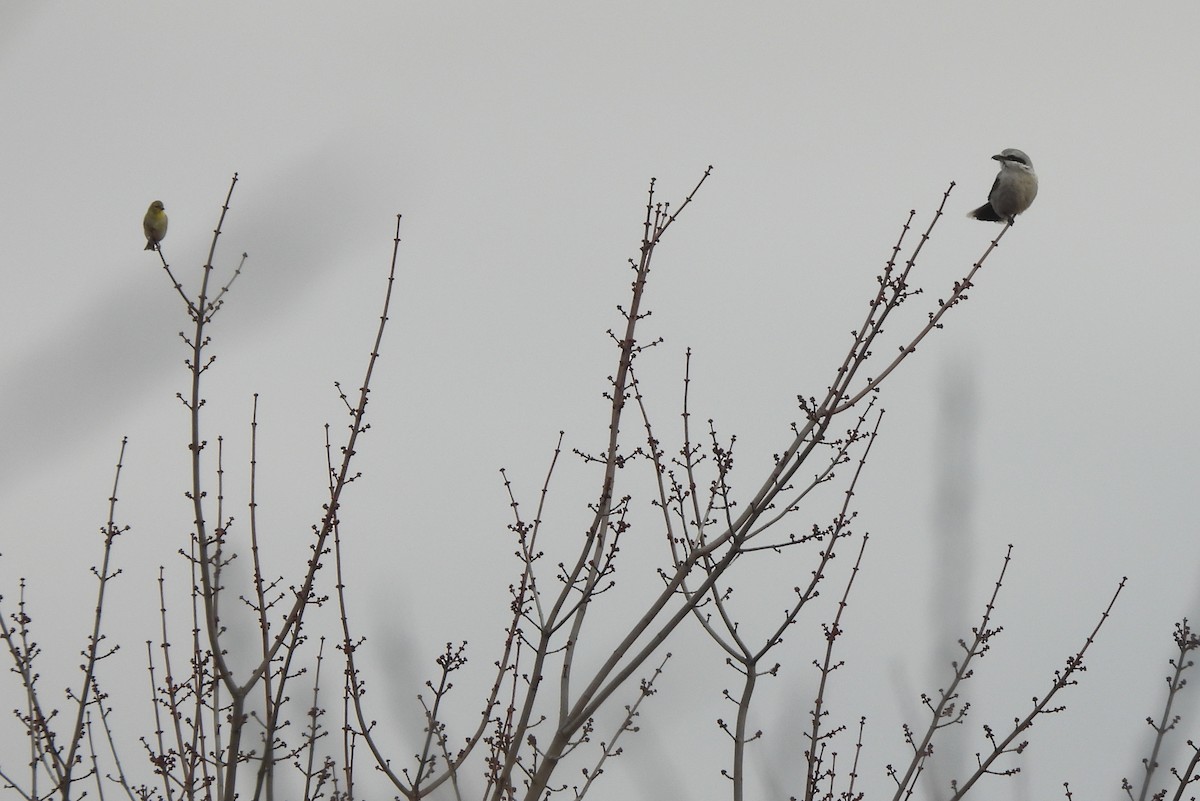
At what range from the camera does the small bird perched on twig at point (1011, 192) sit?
812 centimetres

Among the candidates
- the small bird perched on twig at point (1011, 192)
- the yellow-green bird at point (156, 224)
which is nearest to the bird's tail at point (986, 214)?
the small bird perched on twig at point (1011, 192)

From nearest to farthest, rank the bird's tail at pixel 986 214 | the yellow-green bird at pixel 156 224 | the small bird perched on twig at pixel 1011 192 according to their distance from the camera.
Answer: the yellow-green bird at pixel 156 224, the small bird perched on twig at pixel 1011 192, the bird's tail at pixel 986 214

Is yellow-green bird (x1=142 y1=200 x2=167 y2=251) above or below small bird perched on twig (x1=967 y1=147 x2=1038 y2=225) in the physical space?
below

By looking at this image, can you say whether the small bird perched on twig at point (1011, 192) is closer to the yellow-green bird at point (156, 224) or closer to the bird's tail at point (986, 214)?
the bird's tail at point (986, 214)

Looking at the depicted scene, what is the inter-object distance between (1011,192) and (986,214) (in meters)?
0.42

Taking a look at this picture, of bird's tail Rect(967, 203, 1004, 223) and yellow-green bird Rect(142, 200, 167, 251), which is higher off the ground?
bird's tail Rect(967, 203, 1004, 223)

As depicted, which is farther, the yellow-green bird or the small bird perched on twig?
the small bird perched on twig

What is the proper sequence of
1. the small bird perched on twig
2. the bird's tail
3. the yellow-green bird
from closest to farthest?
1. the yellow-green bird
2. the small bird perched on twig
3. the bird's tail

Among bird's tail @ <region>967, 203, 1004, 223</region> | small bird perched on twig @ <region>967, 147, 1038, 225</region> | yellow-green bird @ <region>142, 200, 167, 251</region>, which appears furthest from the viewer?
bird's tail @ <region>967, 203, 1004, 223</region>

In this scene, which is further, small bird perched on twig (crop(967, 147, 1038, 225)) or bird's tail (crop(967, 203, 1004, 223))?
bird's tail (crop(967, 203, 1004, 223))

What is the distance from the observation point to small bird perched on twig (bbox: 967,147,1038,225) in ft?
26.6

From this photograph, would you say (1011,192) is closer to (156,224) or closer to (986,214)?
(986,214)

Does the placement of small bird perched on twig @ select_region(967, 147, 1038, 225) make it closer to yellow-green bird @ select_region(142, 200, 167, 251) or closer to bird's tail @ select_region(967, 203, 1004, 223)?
bird's tail @ select_region(967, 203, 1004, 223)

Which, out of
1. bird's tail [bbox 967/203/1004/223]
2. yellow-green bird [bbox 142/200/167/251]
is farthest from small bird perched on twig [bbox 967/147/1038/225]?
yellow-green bird [bbox 142/200/167/251]
